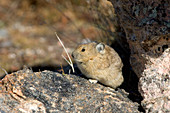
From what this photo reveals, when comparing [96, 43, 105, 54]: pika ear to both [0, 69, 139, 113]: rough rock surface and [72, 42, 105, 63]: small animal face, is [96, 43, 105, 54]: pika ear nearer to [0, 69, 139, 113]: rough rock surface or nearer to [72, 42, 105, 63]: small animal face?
[72, 42, 105, 63]: small animal face

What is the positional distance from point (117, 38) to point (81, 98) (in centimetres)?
270

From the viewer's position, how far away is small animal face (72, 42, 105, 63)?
5.27 metres

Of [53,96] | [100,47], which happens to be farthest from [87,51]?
[53,96]

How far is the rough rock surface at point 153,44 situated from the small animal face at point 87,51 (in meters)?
0.98

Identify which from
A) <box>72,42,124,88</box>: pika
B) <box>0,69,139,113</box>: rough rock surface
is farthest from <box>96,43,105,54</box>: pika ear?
<box>0,69,139,113</box>: rough rock surface

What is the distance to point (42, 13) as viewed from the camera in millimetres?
13812

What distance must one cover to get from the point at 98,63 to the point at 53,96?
1.46 m

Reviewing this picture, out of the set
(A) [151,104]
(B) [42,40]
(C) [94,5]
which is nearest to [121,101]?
(A) [151,104]

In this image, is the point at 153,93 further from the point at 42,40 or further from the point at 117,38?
the point at 42,40

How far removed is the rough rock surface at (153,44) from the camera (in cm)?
407

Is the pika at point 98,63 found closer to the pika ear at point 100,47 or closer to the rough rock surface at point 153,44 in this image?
the pika ear at point 100,47

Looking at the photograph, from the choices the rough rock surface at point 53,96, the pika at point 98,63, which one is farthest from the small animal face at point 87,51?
the rough rock surface at point 53,96

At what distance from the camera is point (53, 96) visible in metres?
4.30

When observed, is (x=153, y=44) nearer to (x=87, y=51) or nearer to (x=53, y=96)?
(x=87, y=51)
